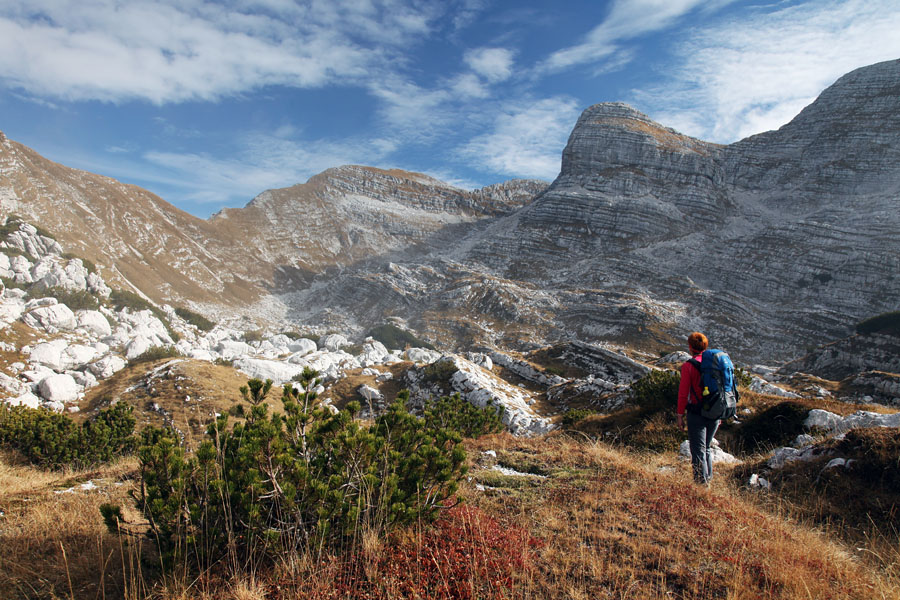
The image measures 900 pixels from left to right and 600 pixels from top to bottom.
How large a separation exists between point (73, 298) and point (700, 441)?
7541cm

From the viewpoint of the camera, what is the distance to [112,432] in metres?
14.0

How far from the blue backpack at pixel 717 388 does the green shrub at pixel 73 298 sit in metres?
72.1

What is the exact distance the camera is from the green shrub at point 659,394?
48.7ft

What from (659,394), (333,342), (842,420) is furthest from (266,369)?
(842,420)

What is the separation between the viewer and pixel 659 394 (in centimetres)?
1537

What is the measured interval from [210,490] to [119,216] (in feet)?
443

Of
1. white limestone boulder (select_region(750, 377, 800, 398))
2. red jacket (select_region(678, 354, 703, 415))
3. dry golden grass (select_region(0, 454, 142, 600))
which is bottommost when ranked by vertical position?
white limestone boulder (select_region(750, 377, 800, 398))

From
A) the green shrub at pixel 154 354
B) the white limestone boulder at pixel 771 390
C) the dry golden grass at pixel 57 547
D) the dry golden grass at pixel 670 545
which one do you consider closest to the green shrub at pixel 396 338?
the green shrub at pixel 154 354

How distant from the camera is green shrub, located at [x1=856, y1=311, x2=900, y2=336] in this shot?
47.1 metres

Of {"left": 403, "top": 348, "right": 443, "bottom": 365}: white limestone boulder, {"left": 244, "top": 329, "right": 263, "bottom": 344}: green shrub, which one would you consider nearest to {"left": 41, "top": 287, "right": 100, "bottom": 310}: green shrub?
{"left": 244, "top": 329, "right": 263, "bottom": 344}: green shrub

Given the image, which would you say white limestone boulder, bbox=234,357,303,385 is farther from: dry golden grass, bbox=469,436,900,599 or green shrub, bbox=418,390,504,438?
dry golden grass, bbox=469,436,900,599

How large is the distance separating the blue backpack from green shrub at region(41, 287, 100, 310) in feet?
236

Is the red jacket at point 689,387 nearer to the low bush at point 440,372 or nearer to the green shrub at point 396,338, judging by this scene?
the low bush at point 440,372

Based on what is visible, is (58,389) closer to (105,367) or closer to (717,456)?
(105,367)
